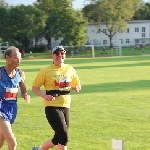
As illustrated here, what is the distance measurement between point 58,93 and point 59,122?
1.56ft

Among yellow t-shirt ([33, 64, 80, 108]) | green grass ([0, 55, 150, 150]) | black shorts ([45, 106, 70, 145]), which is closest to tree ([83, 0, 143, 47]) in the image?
green grass ([0, 55, 150, 150])

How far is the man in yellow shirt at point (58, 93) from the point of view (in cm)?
689

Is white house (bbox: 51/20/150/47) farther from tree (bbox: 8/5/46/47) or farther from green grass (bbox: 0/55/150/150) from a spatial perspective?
green grass (bbox: 0/55/150/150)

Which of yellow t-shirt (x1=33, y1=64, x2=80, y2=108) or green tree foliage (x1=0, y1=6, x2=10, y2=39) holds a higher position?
green tree foliage (x1=0, y1=6, x2=10, y2=39)

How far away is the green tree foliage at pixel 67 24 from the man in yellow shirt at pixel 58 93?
6655 centimetres

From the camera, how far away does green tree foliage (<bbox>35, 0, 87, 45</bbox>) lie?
243 ft

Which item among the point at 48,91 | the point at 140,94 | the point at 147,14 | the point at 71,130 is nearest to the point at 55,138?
the point at 48,91

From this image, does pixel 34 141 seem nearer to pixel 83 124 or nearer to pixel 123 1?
pixel 83 124

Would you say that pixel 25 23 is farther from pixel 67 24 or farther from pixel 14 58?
pixel 14 58

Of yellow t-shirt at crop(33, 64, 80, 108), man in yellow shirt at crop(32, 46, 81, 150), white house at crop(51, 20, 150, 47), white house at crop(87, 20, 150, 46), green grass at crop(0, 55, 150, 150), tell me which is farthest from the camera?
white house at crop(51, 20, 150, 47)

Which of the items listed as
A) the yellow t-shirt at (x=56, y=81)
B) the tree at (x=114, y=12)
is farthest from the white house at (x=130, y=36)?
the yellow t-shirt at (x=56, y=81)

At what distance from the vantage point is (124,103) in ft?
45.2

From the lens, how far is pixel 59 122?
686 cm

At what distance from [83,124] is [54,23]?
67116 mm
